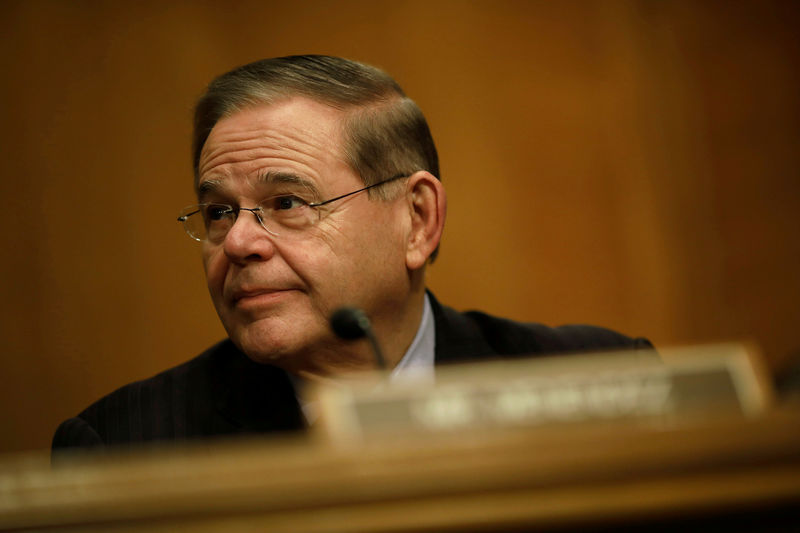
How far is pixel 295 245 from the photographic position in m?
1.53

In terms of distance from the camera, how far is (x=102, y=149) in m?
3.00

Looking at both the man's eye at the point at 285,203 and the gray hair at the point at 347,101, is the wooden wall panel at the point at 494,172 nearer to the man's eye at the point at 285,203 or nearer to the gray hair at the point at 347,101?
the gray hair at the point at 347,101

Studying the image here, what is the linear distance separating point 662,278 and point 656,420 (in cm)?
244

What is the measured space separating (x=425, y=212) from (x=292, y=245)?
1.26ft

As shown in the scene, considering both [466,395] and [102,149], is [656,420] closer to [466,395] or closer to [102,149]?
[466,395]

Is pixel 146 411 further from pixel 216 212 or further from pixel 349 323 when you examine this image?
pixel 349 323

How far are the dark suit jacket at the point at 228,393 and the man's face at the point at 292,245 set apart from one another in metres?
0.16

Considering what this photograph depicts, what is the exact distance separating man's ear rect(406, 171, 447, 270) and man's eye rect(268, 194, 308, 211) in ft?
0.96

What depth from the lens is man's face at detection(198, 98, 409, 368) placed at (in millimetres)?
1506

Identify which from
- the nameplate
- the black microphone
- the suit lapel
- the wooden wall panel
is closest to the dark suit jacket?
the suit lapel

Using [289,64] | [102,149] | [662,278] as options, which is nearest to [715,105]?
[662,278]

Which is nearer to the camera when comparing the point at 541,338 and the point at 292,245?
the point at 292,245

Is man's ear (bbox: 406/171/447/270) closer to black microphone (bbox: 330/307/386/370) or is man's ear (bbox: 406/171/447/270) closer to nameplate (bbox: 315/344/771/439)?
black microphone (bbox: 330/307/386/370)

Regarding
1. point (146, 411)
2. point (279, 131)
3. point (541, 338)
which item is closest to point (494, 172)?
point (541, 338)
